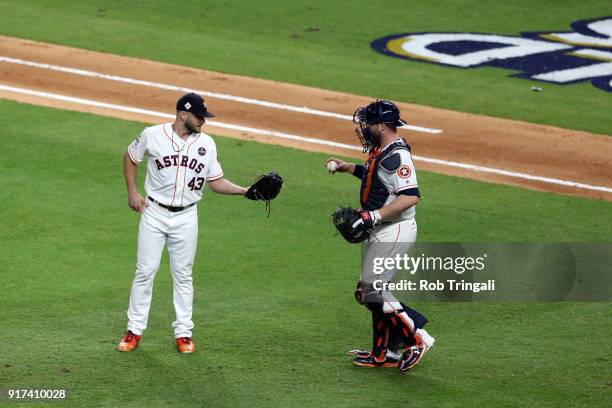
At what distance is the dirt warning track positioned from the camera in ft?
48.6

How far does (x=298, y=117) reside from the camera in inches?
655

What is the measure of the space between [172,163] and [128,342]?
1485 mm

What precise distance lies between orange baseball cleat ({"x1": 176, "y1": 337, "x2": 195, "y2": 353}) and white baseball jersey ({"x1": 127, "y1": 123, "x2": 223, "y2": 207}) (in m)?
1.09

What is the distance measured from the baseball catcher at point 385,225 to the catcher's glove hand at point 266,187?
0.54 m

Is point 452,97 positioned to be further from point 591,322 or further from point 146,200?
point 146,200

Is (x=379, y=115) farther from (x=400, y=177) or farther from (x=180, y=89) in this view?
(x=180, y=89)

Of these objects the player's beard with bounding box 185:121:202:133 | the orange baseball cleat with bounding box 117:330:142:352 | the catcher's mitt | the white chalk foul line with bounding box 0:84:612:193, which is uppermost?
the player's beard with bounding box 185:121:202:133

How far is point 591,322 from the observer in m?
9.91

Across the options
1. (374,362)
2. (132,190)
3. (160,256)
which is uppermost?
(132,190)

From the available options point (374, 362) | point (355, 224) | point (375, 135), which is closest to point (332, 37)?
point (375, 135)

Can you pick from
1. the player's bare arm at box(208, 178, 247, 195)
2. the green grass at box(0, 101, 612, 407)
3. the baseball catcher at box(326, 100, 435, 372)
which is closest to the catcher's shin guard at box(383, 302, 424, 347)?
the baseball catcher at box(326, 100, 435, 372)

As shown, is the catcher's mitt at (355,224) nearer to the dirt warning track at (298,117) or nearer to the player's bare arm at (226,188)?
the player's bare arm at (226,188)

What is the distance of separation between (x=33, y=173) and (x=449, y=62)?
942 cm

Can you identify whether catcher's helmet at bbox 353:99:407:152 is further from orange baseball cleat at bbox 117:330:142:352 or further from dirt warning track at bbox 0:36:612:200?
dirt warning track at bbox 0:36:612:200
